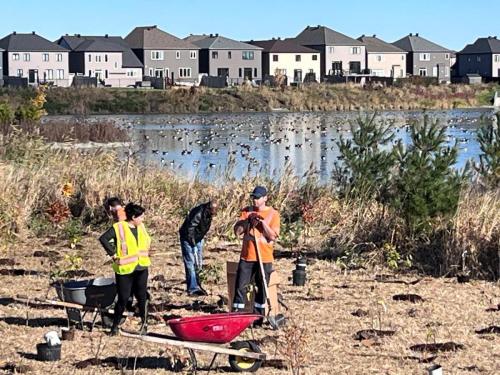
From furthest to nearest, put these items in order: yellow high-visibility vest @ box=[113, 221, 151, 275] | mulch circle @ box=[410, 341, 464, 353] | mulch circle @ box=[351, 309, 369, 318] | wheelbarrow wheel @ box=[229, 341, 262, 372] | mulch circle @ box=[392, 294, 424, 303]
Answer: mulch circle @ box=[392, 294, 424, 303] < mulch circle @ box=[351, 309, 369, 318] < yellow high-visibility vest @ box=[113, 221, 151, 275] < mulch circle @ box=[410, 341, 464, 353] < wheelbarrow wheel @ box=[229, 341, 262, 372]

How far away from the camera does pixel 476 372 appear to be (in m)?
9.29

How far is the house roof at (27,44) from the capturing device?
102 metres

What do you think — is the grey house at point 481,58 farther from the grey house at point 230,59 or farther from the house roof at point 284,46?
the grey house at point 230,59

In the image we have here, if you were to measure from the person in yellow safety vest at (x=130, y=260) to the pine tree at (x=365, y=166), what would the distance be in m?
7.70

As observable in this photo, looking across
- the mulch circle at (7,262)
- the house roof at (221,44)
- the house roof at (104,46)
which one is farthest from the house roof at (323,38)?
the mulch circle at (7,262)

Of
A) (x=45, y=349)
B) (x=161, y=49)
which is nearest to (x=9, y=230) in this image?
(x=45, y=349)

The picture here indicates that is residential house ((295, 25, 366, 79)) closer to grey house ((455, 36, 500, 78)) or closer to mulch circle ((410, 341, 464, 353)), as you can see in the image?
grey house ((455, 36, 500, 78))

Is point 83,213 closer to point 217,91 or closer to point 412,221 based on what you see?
point 412,221

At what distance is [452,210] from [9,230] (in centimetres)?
667

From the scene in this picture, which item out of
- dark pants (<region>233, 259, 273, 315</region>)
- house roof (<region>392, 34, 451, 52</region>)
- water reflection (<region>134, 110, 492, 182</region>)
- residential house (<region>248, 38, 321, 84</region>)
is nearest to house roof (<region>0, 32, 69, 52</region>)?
residential house (<region>248, 38, 321, 84</region>)

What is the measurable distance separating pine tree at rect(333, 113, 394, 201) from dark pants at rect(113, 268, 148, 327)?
7692mm

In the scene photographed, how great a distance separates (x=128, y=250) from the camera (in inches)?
413

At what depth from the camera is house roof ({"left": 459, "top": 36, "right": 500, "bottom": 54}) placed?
12300 cm

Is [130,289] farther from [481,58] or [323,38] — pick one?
[481,58]
